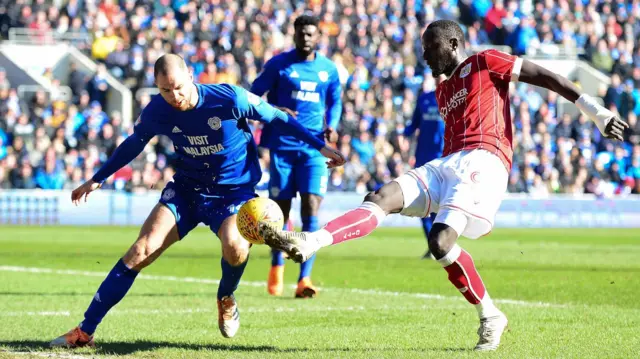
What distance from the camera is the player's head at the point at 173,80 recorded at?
22.9ft

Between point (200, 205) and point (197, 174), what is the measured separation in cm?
22

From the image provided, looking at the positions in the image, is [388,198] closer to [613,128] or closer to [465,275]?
[465,275]

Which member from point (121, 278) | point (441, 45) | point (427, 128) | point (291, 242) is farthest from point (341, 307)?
point (427, 128)

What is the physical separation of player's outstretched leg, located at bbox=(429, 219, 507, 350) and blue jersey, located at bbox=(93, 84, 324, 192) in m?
1.11

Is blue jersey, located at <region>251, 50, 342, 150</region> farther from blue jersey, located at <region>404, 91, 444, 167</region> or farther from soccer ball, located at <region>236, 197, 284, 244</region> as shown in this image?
soccer ball, located at <region>236, 197, 284, 244</region>

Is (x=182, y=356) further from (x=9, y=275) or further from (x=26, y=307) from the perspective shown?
(x=9, y=275)

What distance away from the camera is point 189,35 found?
30.2 m

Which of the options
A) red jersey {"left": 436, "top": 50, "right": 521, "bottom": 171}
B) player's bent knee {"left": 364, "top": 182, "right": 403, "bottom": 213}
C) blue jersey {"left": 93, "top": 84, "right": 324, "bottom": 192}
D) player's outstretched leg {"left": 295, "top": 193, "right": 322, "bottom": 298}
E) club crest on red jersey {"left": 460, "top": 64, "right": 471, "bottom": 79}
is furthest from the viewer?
player's outstretched leg {"left": 295, "top": 193, "right": 322, "bottom": 298}

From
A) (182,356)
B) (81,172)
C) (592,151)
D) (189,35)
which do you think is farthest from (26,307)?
(592,151)

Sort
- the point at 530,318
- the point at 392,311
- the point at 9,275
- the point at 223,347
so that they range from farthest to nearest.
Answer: the point at 9,275
the point at 392,311
the point at 530,318
the point at 223,347

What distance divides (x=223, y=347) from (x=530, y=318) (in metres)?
2.81

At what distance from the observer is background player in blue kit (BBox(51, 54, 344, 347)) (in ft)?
23.9

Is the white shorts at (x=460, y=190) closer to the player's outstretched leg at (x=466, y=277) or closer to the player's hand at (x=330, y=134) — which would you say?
the player's outstretched leg at (x=466, y=277)

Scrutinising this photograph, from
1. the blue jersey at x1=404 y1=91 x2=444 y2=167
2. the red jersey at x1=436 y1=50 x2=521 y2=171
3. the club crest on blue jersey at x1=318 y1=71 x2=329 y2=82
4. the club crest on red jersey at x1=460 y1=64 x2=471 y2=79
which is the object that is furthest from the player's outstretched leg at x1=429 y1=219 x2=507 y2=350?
the blue jersey at x1=404 y1=91 x2=444 y2=167
